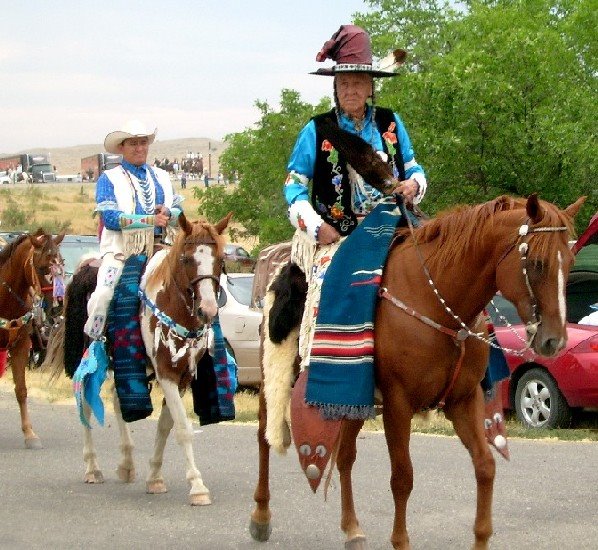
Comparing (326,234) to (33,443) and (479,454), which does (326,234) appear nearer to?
(479,454)

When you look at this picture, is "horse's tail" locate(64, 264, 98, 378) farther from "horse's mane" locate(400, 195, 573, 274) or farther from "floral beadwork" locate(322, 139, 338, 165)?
"horse's mane" locate(400, 195, 573, 274)

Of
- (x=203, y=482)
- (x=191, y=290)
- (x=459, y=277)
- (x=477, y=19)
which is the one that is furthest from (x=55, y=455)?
(x=477, y=19)

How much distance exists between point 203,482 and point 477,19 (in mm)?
20516

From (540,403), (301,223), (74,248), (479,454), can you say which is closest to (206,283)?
(301,223)

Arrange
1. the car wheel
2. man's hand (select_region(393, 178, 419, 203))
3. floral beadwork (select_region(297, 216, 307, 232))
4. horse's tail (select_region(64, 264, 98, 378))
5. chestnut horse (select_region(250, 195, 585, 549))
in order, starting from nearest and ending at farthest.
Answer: chestnut horse (select_region(250, 195, 585, 549)), man's hand (select_region(393, 178, 419, 203)), floral beadwork (select_region(297, 216, 307, 232)), horse's tail (select_region(64, 264, 98, 378)), the car wheel

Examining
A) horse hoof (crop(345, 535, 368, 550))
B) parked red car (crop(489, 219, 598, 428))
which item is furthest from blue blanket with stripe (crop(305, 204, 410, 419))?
parked red car (crop(489, 219, 598, 428))

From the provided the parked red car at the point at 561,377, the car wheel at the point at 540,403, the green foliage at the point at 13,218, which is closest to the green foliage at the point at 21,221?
the green foliage at the point at 13,218

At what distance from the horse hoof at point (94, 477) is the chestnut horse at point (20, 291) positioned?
2.65 m

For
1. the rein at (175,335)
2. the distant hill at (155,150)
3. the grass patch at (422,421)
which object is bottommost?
the grass patch at (422,421)

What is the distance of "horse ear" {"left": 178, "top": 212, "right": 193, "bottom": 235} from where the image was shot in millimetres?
9422

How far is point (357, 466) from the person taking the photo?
A: 10.7 meters

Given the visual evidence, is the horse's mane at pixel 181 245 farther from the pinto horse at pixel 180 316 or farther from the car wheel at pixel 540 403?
the car wheel at pixel 540 403

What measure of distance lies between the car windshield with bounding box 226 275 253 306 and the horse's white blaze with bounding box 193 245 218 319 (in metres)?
7.43

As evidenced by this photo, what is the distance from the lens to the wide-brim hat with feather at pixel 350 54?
734 centimetres
